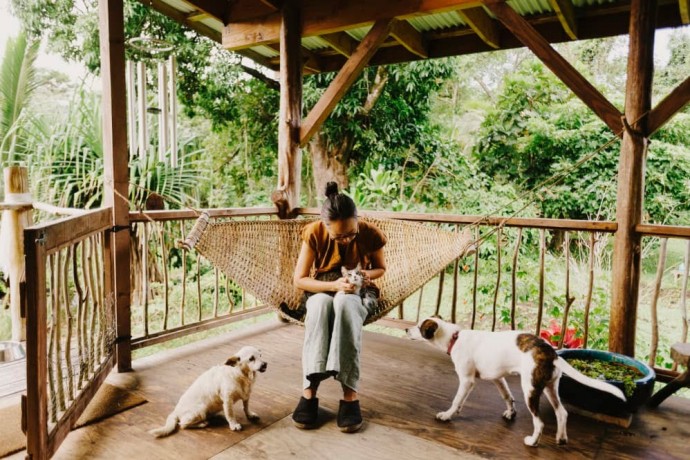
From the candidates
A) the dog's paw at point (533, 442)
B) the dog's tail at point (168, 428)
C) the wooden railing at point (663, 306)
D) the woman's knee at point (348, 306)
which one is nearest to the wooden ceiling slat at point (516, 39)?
the wooden railing at point (663, 306)

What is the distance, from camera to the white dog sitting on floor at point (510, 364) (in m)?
1.76

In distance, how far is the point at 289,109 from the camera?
3.31 metres

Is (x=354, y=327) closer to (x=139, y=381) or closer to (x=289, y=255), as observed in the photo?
(x=289, y=255)

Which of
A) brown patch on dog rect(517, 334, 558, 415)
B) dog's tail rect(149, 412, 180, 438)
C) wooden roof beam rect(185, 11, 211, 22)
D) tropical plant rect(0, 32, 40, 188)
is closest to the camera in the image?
brown patch on dog rect(517, 334, 558, 415)

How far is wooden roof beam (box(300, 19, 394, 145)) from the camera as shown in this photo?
2998 mm

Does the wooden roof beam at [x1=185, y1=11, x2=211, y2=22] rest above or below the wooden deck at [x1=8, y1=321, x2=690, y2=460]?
above

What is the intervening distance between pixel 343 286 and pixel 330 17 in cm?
201

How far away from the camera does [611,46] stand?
9172 mm

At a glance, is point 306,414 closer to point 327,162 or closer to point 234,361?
point 234,361

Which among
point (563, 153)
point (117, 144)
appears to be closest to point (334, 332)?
point (117, 144)

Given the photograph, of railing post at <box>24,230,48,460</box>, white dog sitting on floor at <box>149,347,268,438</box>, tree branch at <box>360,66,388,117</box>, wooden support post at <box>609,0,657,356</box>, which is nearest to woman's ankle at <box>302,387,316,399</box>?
white dog sitting on floor at <box>149,347,268,438</box>

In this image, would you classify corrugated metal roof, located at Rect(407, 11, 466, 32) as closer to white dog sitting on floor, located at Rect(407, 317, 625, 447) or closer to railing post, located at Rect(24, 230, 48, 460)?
white dog sitting on floor, located at Rect(407, 317, 625, 447)

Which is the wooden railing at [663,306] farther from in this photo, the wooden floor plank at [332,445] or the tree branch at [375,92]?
the tree branch at [375,92]

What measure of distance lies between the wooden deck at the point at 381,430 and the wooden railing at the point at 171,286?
14.7 inches
